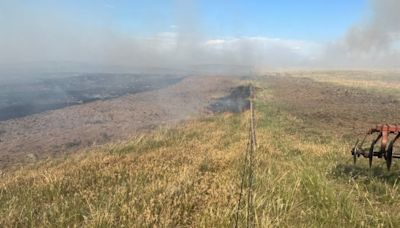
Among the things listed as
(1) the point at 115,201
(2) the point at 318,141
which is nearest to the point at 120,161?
(1) the point at 115,201

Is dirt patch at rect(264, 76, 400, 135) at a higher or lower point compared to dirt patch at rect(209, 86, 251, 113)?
higher

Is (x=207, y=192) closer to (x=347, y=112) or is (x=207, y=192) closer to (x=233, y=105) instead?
(x=347, y=112)

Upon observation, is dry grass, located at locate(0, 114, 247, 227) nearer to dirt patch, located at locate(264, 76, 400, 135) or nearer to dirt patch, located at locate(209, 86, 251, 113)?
dirt patch, located at locate(264, 76, 400, 135)

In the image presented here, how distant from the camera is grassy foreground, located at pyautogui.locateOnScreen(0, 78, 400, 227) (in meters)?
5.81

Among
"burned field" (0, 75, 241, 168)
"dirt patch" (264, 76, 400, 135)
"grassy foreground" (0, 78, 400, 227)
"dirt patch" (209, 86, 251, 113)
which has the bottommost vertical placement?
"burned field" (0, 75, 241, 168)

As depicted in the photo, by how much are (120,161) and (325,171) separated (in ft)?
14.9

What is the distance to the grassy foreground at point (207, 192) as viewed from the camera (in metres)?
5.81

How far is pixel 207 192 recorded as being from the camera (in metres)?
6.75

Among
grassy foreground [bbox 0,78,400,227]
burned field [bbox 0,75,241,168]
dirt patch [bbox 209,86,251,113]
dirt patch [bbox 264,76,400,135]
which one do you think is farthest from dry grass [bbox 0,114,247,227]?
dirt patch [bbox 209,86,251,113]

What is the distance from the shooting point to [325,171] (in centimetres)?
888

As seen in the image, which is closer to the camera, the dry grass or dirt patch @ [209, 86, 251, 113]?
the dry grass

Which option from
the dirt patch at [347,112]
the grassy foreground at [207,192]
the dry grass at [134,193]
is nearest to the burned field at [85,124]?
the dirt patch at [347,112]

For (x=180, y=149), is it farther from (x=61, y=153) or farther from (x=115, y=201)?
(x=61, y=153)

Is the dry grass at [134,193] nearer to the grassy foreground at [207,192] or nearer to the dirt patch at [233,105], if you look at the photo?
the grassy foreground at [207,192]
